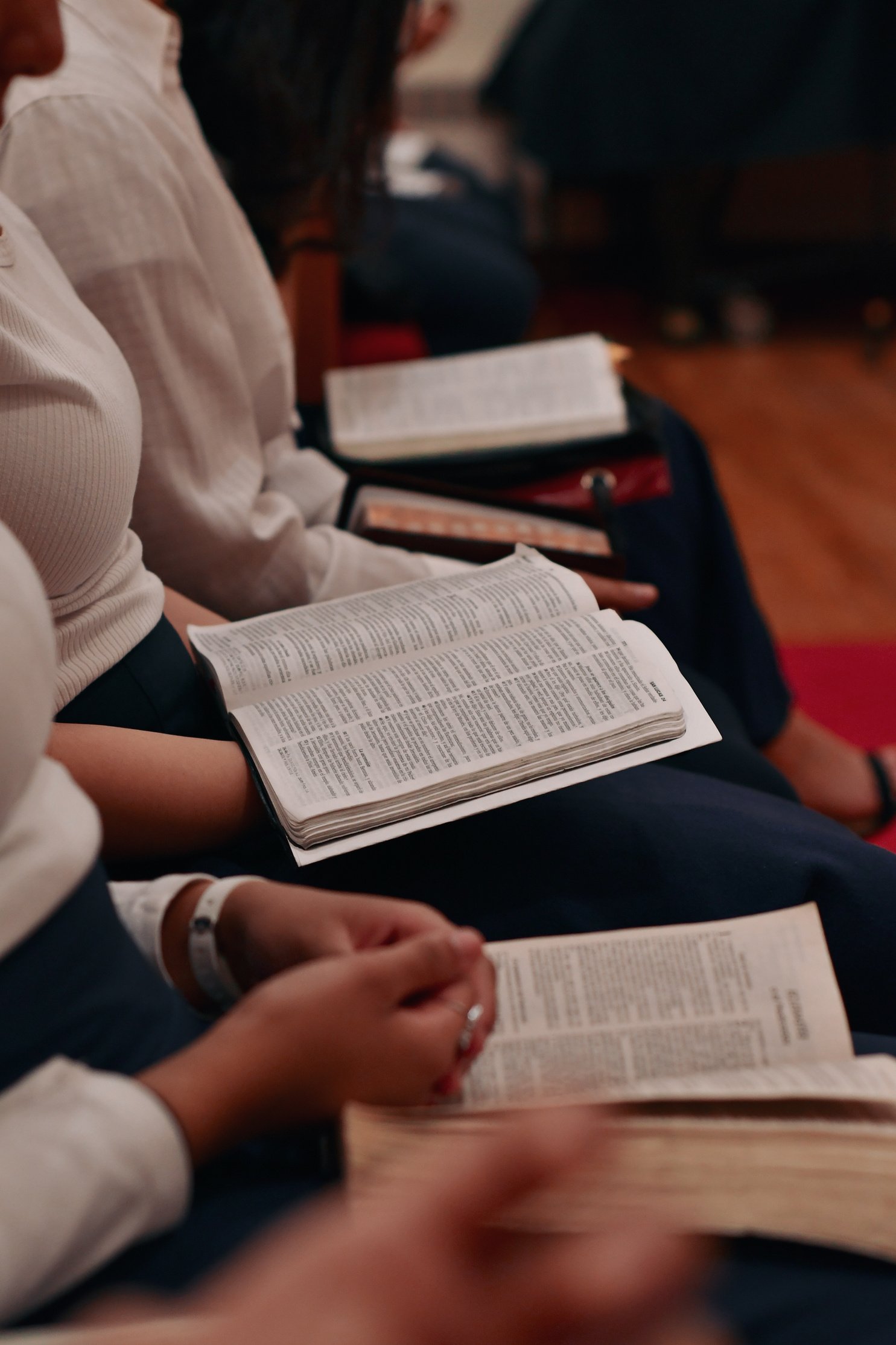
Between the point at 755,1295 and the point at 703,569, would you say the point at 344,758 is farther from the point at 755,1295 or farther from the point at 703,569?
the point at 703,569

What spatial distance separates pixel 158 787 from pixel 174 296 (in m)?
0.43

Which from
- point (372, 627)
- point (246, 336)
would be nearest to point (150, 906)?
point (372, 627)

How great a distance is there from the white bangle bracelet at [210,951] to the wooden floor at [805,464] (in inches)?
55.7

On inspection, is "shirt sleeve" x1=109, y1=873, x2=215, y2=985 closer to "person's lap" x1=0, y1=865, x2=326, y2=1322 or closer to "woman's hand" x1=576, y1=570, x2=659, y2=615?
"person's lap" x1=0, y1=865, x2=326, y2=1322

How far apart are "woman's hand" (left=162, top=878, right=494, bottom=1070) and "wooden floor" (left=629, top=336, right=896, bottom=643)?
1403 millimetres

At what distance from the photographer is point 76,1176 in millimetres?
441

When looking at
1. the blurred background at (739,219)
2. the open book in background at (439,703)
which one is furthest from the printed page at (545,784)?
the blurred background at (739,219)

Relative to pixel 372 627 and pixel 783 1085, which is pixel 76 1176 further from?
pixel 372 627

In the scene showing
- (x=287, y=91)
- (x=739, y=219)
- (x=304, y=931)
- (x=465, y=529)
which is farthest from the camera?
(x=739, y=219)

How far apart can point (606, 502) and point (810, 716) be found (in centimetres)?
63

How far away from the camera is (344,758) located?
689mm

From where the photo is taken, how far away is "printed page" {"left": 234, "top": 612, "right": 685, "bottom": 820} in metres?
0.68

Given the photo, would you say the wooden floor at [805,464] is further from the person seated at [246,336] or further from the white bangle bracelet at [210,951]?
the white bangle bracelet at [210,951]

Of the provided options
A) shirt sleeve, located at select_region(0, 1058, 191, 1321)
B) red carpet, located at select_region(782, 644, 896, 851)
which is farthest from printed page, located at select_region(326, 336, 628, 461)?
shirt sleeve, located at select_region(0, 1058, 191, 1321)
